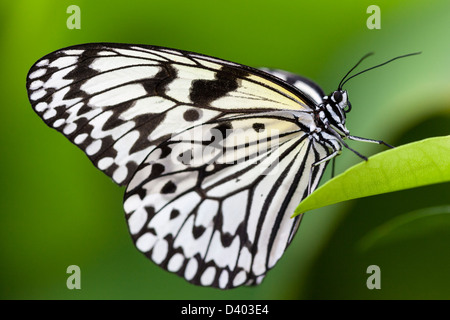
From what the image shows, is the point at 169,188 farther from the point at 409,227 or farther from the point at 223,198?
the point at 409,227

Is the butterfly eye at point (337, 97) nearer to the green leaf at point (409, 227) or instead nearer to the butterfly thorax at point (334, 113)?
the butterfly thorax at point (334, 113)

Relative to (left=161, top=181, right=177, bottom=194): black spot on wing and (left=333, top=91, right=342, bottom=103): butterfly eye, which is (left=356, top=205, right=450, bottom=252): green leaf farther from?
(left=161, top=181, right=177, bottom=194): black spot on wing

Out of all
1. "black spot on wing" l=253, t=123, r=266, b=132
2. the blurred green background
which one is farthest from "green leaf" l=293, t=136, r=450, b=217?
the blurred green background

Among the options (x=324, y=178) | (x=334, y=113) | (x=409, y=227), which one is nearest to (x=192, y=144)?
(x=334, y=113)

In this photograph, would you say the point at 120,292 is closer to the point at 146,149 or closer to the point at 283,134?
the point at 146,149

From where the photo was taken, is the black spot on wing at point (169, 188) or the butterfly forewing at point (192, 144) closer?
the butterfly forewing at point (192, 144)

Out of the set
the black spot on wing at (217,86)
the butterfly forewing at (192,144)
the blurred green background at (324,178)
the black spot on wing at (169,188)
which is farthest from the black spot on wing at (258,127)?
the blurred green background at (324,178)

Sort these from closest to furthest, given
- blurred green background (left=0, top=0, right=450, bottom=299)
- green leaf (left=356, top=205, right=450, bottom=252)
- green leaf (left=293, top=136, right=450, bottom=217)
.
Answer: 1. green leaf (left=293, top=136, right=450, bottom=217)
2. green leaf (left=356, top=205, right=450, bottom=252)
3. blurred green background (left=0, top=0, right=450, bottom=299)
